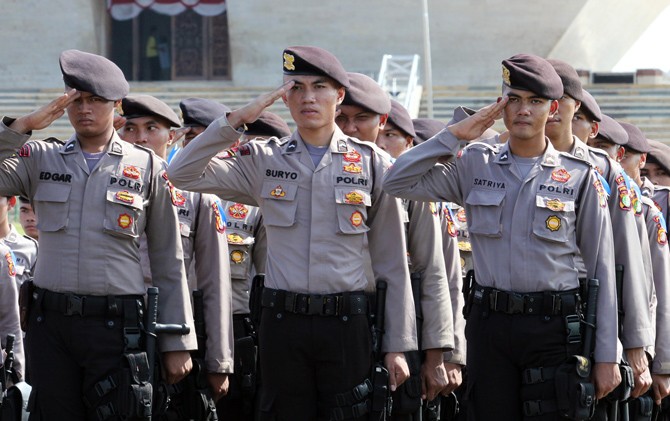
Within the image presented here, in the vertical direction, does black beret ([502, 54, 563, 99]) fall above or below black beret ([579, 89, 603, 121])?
below

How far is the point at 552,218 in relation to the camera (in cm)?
657

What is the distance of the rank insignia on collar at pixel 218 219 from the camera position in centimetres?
726

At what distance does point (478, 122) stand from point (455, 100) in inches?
951

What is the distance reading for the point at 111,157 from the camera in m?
6.61

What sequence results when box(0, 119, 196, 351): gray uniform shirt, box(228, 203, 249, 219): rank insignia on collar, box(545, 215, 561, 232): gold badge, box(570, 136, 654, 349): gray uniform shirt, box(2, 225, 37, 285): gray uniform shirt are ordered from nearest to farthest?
1. box(0, 119, 196, 351): gray uniform shirt
2. box(545, 215, 561, 232): gold badge
3. box(570, 136, 654, 349): gray uniform shirt
4. box(228, 203, 249, 219): rank insignia on collar
5. box(2, 225, 37, 285): gray uniform shirt

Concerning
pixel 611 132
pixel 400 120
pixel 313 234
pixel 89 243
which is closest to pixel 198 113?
pixel 400 120

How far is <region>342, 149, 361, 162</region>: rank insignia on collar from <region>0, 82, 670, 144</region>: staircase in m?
21.2

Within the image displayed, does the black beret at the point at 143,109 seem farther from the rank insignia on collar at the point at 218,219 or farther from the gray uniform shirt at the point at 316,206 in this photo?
the gray uniform shirt at the point at 316,206

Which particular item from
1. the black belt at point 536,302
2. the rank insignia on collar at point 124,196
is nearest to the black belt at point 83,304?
the rank insignia on collar at point 124,196

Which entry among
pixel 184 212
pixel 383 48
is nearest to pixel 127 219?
pixel 184 212

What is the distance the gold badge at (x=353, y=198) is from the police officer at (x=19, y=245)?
300 cm

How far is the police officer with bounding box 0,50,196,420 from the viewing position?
249 inches

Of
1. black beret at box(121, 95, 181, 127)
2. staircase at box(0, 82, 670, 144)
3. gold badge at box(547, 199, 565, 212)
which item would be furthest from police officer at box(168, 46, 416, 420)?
staircase at box(0, 82, 670, 144)

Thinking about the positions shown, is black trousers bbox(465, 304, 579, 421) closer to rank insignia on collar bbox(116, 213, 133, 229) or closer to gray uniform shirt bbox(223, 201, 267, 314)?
rank insignia on collar bbox(116, 213, 133, 229)
